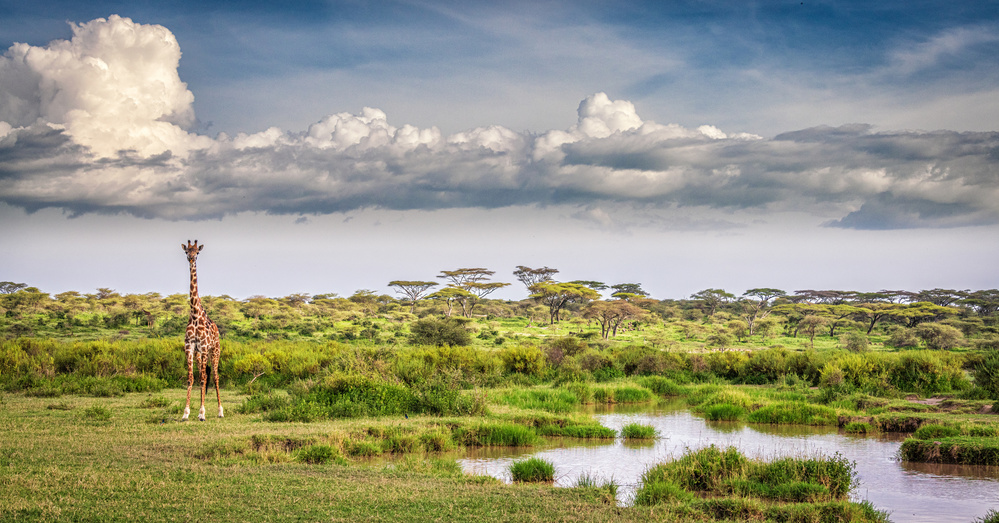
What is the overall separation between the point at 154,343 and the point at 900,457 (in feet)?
82.5

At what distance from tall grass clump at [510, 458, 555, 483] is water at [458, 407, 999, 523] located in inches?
8.7

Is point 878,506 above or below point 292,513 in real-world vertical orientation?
below

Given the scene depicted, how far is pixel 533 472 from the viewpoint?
11.9m

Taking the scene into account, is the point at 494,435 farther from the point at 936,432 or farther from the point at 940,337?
the point at 940,337

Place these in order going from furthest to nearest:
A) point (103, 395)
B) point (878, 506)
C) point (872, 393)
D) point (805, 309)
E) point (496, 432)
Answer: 1. point (805, 309)
2. point (872, 393)
3. point (103, 395)
4. point (496, 432)
5. point (878, 506)

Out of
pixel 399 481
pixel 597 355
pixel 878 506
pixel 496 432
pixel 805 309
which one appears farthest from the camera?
pixel 805 309

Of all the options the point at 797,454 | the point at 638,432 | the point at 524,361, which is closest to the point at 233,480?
the point at 797,454

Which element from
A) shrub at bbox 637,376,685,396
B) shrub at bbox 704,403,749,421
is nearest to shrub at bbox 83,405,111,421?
shrub at bbox 704,403,749,421

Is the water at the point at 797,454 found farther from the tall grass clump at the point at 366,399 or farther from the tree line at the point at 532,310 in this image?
the tree line at the point at 532,310

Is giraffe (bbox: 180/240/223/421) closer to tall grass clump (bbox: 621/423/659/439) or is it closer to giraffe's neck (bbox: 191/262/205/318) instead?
giraffe's neck (bbox: 191/262/205/318)

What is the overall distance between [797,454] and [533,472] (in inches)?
172

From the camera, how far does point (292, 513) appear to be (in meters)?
7.96

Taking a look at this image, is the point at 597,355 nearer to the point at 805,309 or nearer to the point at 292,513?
the point at 292,513

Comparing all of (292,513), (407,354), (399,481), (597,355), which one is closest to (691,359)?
(597,355)
